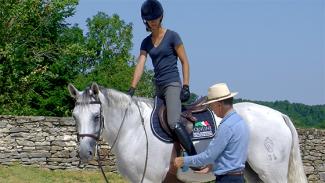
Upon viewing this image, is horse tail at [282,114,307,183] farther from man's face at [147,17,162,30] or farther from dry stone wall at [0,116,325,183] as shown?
dry stone wall at [0,116,325,183]

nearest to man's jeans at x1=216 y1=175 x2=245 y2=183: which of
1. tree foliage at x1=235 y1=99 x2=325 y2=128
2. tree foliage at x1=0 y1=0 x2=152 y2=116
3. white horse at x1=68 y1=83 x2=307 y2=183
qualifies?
white horse at x1=68 y1=83 x2=307 y2=183

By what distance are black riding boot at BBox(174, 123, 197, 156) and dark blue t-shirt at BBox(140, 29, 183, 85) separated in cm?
53

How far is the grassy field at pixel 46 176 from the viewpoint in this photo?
1453 cm

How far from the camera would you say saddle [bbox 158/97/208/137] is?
7.09 metres

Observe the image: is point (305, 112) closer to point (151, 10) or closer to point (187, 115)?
point (187, 115)

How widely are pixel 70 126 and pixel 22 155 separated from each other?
1.38 metres

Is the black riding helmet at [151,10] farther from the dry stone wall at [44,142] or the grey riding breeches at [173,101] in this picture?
the dry stone wall at [44,142]

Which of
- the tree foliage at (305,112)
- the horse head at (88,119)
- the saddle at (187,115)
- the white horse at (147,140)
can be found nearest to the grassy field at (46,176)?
the white horse at (147,140)

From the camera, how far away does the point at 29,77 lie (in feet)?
87.8

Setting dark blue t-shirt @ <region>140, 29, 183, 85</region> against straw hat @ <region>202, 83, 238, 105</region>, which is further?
dark blue t-shirt @ <region>140, 29, 183, 85</region>

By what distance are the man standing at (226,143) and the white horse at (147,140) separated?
158 centimetres

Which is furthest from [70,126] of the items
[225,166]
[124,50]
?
[124,50]

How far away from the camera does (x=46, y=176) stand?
1546 centimetres

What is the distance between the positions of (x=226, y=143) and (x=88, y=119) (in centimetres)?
187
